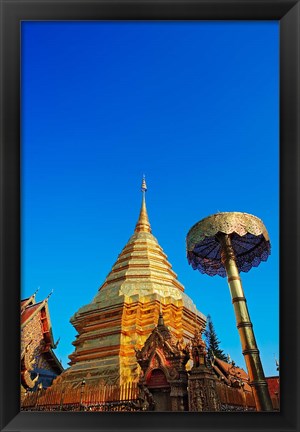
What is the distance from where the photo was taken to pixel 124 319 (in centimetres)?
652

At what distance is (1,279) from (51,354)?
6299 millimetres

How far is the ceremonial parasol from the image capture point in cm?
383

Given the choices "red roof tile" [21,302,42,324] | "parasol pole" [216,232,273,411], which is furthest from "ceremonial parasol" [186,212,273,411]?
"red roof tile" [21,302,42,324]

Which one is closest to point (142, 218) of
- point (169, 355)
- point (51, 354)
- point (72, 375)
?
point (51, 354)

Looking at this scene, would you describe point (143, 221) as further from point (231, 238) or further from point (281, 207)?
point (281, 207)

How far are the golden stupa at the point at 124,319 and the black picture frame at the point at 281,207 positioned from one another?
409cm

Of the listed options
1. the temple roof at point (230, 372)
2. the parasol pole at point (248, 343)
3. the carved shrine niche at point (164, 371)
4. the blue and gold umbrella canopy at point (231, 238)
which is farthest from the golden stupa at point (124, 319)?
the parasol pole at point (248, 343)

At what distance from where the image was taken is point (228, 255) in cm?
457

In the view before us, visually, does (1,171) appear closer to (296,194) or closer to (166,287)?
(296,194)

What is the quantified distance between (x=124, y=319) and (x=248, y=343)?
2807 mm

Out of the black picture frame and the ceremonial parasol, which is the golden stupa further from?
the black picture frame

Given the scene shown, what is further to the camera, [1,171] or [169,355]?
[169,355]

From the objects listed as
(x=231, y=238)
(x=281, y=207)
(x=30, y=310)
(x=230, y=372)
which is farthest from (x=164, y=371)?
(x=281, y=207)

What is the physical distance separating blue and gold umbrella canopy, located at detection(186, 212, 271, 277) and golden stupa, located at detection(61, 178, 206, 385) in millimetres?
1485
